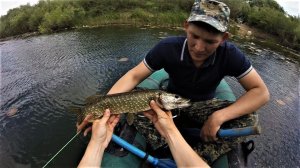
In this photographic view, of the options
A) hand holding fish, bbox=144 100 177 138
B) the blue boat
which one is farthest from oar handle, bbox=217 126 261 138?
hand holding fish, bbox=144 100 177 138

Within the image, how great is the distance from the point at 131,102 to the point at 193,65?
3.05 feet

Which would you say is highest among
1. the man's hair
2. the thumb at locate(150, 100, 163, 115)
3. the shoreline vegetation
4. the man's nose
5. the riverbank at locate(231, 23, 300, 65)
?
the man's hair

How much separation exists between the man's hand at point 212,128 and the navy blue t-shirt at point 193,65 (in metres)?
0.51

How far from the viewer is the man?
2.76m

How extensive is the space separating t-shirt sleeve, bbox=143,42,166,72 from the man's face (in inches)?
19.4

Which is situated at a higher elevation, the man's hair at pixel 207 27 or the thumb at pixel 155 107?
the man's hair at pixel 207 27

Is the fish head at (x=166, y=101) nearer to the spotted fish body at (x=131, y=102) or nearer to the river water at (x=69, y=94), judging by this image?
the spotted fish body at (x=131, y=102)

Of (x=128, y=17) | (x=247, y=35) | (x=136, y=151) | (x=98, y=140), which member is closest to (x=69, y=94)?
(x=136, y=151)

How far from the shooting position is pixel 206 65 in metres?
3.24

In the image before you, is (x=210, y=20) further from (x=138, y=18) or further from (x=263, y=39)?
(x=138, y=18)

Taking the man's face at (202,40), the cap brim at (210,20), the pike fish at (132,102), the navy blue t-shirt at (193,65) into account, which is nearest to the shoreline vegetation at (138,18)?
the navy blue t-shirt at (193,65)

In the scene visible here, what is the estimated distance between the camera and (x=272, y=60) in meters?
12.5

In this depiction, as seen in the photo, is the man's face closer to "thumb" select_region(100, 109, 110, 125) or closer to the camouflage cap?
the camouflage cap

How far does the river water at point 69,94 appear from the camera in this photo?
5.61m
